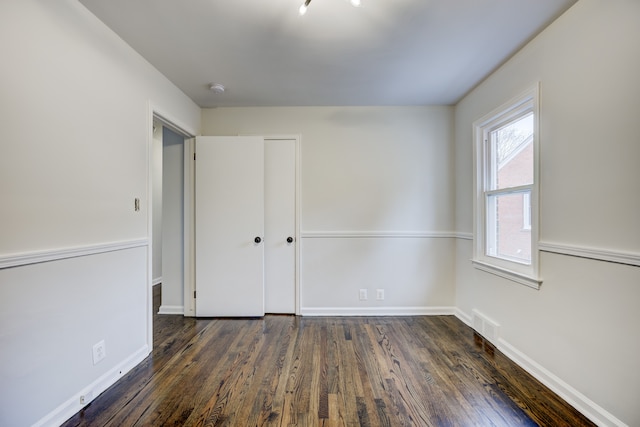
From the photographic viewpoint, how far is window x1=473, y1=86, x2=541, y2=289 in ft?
6.66

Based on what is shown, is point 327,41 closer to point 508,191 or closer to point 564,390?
point 508,191

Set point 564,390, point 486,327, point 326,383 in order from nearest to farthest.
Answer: point 564,390 → point 326,383 → point 486,327

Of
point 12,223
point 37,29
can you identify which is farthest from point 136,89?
point 12,223

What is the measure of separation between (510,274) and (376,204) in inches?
56.0

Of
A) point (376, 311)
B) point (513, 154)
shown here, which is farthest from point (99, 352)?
point (513, 154)

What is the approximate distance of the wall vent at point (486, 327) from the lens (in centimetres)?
237

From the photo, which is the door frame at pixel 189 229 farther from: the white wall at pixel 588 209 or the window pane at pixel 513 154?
the white wall at pixel 588 209

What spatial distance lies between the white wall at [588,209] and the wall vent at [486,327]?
8.6 inches

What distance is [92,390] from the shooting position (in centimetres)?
170

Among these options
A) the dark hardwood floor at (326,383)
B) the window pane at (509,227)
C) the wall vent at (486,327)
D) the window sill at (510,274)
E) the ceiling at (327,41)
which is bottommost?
the dark hardwood floor at (326,383)

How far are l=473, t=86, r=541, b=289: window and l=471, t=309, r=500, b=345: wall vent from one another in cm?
45

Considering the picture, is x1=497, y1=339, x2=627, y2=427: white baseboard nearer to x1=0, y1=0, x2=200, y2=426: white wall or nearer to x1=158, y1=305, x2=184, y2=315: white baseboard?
x1=0, y1=0, x2=200, y2=426: white wall

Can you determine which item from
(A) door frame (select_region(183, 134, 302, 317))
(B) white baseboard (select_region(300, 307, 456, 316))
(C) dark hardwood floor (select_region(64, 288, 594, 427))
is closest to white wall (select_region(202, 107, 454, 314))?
(B) white baseboard (select_region(300, 307, 456, 316))

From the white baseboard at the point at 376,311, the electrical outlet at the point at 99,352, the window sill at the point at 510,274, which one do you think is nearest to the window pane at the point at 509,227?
the window sill at the point at 510,274
